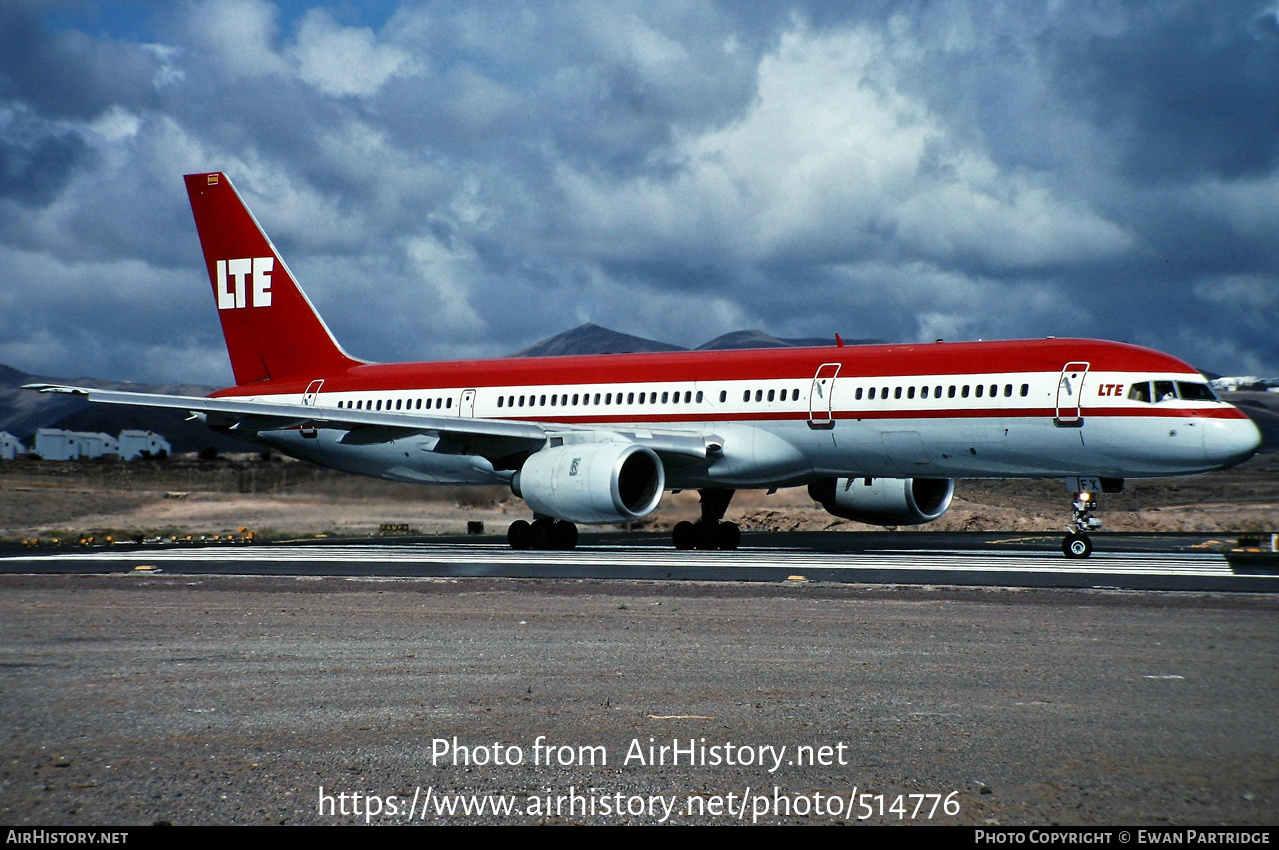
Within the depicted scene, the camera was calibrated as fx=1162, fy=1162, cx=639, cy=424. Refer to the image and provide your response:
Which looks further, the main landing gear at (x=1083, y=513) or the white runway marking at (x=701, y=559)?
the main landing gear at (x=1083, y=513)

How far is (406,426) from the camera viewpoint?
22.3 meters

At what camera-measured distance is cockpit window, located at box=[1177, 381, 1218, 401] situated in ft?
60.8

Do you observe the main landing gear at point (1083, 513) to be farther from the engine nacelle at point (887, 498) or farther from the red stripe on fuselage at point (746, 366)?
the engine nacelle at point (887, 498)

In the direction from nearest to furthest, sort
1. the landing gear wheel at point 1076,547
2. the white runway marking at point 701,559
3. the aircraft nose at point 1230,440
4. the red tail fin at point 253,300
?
the white runway marking at point 701,559, the aircraft nose at point 1230,440, the landing gear wheel at point 1076,547, the red tail fin at point 253,300

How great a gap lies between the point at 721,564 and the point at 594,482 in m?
3.72

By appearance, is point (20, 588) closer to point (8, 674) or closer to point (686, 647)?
point (8, 674)

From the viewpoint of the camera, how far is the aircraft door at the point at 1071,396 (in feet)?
62.2

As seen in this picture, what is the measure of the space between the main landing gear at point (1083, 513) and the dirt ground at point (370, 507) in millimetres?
9322

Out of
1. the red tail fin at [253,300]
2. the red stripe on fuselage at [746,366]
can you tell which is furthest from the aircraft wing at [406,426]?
the red tail fin at [253,300]

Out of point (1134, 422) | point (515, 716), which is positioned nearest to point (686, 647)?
point (515, 716)

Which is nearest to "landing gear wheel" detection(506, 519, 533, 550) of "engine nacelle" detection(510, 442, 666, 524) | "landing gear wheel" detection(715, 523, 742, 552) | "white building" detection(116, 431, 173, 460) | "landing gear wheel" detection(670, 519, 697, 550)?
"engine nacelle" detection(510, 442, 666, 524)

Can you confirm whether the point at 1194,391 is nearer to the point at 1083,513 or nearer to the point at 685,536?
the point at 1083,513

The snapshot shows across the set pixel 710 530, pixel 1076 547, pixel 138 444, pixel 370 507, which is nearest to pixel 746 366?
pixel 710 530

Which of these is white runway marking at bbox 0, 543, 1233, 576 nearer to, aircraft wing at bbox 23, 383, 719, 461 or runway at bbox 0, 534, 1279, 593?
runway at bbox 0, 534, 1279, 593
